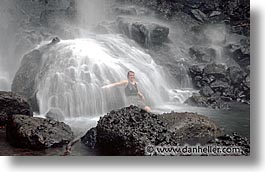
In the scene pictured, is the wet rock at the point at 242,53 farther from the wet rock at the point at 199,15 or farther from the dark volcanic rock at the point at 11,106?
the dark volcanic rock at the point at 11,106

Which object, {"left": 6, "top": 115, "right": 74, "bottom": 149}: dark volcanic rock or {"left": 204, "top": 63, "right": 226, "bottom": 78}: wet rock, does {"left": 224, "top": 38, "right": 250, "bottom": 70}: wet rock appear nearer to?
{"left": 204, "top": 63, "right": 226, "bottom": 78}: wet rock

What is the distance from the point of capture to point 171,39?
7.29 feet

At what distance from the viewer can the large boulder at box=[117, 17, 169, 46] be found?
2.21 meters

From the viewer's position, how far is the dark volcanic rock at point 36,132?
204cm

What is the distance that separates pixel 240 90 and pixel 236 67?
0.45 ft

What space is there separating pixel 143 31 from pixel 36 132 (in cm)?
87

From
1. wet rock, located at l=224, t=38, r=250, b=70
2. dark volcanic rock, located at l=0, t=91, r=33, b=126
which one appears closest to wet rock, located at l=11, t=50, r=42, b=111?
dark volcanic rock, located at l=0, t=91, r=33, b=126

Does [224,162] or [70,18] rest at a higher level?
[70,18]

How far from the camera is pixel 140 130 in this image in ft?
6.80

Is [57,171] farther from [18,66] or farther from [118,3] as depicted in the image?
[118,3]

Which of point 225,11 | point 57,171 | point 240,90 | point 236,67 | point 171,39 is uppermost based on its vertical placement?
point 225,11

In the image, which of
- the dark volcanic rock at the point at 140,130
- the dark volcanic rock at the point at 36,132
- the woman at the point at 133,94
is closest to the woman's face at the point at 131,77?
the woman at the point at 133,94

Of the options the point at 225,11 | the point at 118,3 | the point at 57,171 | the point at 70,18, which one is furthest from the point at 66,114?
the point at 225,11

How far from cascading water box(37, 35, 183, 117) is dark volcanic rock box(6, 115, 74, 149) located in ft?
0.26
